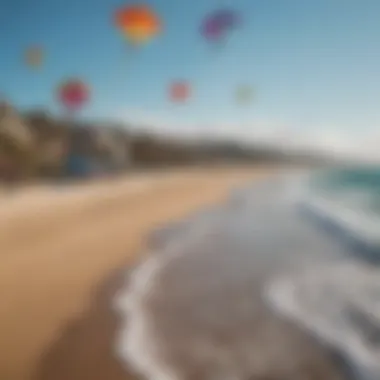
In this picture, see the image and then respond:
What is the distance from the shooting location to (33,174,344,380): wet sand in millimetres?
1156

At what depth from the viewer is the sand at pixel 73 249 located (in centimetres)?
120

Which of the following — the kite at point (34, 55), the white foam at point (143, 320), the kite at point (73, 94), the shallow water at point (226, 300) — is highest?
the kite at point (34, 55)

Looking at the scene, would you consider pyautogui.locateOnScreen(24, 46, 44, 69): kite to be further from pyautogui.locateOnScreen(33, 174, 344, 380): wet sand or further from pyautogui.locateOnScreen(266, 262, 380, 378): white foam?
pyautogui.locateOnScreen(266, 262, 380, 378): white foam

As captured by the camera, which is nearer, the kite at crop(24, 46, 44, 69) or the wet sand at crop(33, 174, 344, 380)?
the wet sand at crop(33, 174, 344, 380)

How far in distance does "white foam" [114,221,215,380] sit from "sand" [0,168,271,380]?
36 mm

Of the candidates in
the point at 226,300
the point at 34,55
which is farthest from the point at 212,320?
the point at 34,55

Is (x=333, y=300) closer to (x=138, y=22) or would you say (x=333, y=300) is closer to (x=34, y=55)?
(x=138, y=22)

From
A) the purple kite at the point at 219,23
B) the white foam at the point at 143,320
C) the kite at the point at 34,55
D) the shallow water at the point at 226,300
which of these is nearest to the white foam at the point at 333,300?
the shallow water at the point at 226,300

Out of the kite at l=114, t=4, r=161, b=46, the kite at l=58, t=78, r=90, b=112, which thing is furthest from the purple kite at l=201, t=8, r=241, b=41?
the kite at l=58, t=78, r=90, b=112

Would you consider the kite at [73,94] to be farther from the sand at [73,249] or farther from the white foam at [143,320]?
the white foam at [143,320]

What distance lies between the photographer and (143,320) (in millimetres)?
1279

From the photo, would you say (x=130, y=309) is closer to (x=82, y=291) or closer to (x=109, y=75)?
(x=82, y=291)

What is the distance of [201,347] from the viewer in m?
1.20

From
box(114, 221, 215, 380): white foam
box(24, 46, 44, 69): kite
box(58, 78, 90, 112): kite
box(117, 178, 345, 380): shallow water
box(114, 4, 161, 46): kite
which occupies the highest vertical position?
box(114, 4, 161, 46): kite
